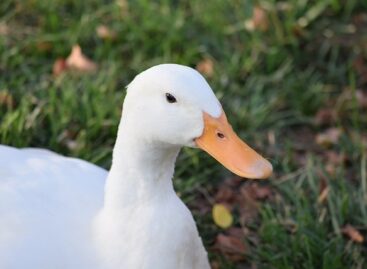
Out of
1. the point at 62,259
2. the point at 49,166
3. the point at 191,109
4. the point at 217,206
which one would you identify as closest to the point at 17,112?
the point at 49,166

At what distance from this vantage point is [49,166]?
2.33 metres

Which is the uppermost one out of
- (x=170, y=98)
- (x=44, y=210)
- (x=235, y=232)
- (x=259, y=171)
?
(x=170, y=98)

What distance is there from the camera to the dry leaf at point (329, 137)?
132 inches

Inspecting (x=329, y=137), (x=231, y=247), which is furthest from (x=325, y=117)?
(x=231, y=247)

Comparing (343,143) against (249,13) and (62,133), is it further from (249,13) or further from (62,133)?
(62,133)

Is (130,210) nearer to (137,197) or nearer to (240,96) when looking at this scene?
(137,197)

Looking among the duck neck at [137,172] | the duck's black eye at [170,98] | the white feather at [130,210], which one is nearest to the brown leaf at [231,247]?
the white feather at [130,210]

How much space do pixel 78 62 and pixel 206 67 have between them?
57 cm

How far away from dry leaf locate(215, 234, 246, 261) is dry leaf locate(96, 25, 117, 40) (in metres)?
1.30

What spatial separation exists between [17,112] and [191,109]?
4.03ft

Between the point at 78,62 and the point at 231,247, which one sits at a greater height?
the point at 78,62

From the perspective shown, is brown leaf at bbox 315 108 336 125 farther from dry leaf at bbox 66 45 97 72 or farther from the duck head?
the duck head

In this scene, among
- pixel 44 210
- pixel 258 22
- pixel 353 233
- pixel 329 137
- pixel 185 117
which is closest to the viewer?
pixel 185 117

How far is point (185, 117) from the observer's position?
6.07ft
